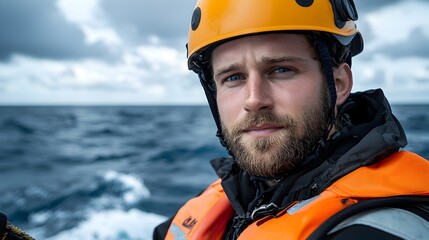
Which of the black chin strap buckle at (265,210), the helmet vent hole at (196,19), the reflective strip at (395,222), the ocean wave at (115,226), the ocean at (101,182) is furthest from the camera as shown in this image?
the ocean at (101,182)

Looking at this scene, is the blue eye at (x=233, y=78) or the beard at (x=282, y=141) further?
the blue eye at (x=233, y=78)

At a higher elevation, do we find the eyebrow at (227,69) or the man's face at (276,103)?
the eyebrow at (227,69)

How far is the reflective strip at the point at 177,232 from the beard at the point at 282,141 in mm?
898

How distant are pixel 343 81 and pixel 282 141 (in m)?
0.71

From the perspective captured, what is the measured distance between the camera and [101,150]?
634 inches

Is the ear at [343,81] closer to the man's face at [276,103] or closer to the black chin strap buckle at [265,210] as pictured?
the man's face at [276,103]

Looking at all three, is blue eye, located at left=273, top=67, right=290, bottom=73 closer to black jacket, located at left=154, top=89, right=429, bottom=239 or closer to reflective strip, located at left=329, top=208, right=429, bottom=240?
black jacket, located at left=154, top=89, right=429, bottom=239

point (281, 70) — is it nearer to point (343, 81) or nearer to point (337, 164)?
point (343, 81)

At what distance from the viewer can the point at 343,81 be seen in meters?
2.61

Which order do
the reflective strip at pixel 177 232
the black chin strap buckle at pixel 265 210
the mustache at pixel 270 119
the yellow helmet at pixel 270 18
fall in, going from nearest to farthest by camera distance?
1. the black chin strap buckle at pixel 265 210
2. the mustache at pixel 270 119
3. the yellow helmet at pixel 270 18
4. the reflective strip at pixel 177 232

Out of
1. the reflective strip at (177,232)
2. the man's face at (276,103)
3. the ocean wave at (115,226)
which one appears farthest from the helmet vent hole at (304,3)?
the ocean wave at (115,226)

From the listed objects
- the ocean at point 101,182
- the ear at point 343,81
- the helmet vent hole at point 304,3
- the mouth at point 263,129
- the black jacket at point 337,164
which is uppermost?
the ocean at point 101,182

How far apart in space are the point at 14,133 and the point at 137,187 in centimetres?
1406

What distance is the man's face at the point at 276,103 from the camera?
2.23 metres
